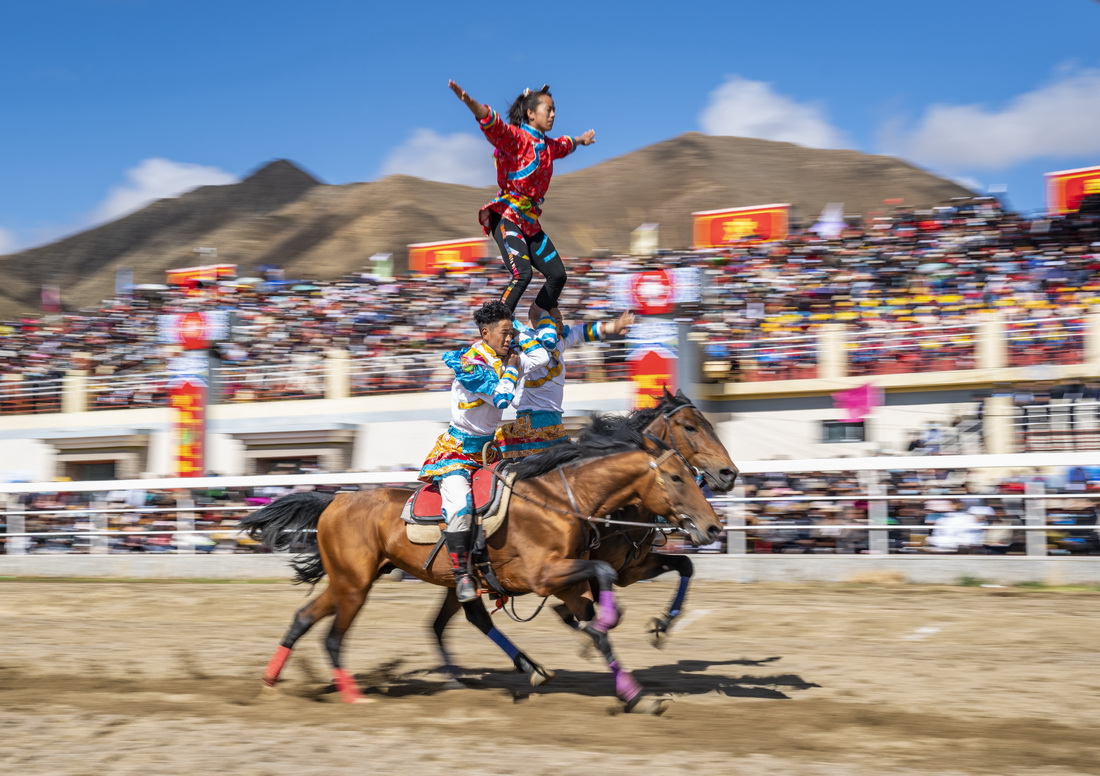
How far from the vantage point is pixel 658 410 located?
771cm

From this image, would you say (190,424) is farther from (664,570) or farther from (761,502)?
(664,570)

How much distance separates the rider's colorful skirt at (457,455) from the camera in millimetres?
7155

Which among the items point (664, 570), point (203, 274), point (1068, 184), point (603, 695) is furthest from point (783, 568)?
point (203, 274)

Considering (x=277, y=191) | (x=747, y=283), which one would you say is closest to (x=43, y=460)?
(x=747, y=283)

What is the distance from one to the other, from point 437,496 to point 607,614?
1425 mm

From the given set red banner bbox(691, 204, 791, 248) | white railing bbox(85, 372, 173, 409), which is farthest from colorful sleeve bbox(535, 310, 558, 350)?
red banner bbox(691, 204, 791, 248)

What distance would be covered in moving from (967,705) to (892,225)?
16.7 metres

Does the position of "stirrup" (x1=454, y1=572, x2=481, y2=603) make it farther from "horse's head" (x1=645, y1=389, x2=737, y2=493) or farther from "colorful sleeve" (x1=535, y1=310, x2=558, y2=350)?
"colorful sleeve" (x1=535, y1=310, x2=558, y2=350)

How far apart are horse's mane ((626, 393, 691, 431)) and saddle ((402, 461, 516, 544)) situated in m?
1.04

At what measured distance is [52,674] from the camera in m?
8.20

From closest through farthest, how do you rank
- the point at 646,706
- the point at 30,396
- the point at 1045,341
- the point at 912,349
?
1. the point at 646,706
2. the point at 1045,341
3. the point at 912,349
4. the point at 30,396

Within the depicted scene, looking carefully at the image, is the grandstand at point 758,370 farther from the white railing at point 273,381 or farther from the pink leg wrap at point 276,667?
the pink leg wrap at point 276,667

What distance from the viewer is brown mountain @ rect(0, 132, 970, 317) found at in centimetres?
7412

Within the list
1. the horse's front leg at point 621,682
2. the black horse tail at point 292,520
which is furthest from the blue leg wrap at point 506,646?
the black horse tail at point 292,520
